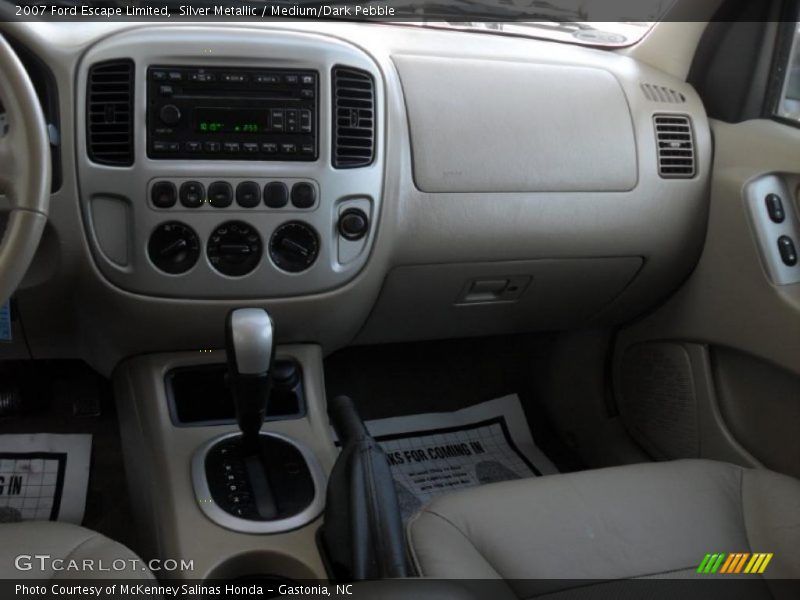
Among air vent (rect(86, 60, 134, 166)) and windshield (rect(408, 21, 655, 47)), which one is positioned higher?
windshield (rect(408, 21, 655, 47))

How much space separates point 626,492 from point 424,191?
49cm

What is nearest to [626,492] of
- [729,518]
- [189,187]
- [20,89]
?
[729,518]

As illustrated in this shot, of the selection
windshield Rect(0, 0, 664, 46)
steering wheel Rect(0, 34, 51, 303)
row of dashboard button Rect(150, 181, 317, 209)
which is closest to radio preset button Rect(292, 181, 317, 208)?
row of dashboard button Rect(150, 181, 317, 209)

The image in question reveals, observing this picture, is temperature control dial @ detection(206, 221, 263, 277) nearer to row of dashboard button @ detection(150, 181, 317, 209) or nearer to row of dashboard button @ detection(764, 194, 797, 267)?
row of dashboard button @ detection(150, 181, 317, 209)

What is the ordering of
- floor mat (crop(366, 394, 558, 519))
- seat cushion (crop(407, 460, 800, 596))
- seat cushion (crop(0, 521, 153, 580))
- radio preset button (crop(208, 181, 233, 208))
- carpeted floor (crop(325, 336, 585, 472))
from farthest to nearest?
carpeted floor (crop(325, 336, 585, 472)), floor mat (crop(366, 394, 558, 519)), radio preset button (crop(208, 181, 233, 208)), seat cushion (crop(407, 460, 800, 596)), seat cushion (crop(0, 521, 153, 580))

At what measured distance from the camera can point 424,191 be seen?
124 centimetres

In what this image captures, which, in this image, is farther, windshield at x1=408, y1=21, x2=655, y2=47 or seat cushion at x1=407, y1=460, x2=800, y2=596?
windshield at x1=408, y1=21, x2=655, y2=47

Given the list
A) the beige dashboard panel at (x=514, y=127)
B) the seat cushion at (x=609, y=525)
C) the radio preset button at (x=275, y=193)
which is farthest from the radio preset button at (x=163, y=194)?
the seat cushion at (x=609, y=525)

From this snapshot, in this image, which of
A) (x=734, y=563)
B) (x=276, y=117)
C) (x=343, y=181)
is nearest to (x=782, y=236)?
(x=734, y=563)

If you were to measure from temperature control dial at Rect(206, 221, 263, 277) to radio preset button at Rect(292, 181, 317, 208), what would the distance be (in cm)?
7

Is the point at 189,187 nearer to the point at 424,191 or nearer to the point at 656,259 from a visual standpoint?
the point at 424,191

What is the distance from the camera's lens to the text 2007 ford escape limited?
0.95 m


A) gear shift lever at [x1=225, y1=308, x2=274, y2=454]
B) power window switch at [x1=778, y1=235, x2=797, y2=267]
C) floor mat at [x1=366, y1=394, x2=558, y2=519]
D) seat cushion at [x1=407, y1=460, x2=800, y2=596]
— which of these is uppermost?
power window switch at [x1=778, y1=235, x2=797, y2=267]

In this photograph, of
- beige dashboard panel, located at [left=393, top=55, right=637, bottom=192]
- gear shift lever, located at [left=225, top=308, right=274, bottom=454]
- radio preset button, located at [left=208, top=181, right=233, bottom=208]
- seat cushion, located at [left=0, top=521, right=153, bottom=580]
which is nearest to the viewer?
seat cushion, located at [left=0, top=521, right=153, bottom=580]
